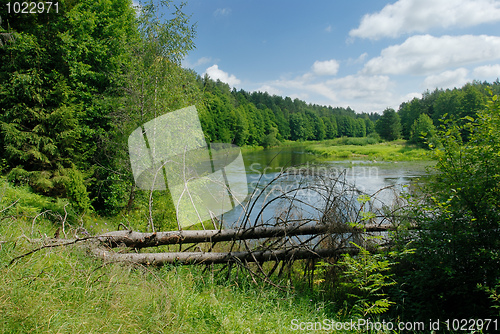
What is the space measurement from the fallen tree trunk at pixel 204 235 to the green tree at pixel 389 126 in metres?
60.0

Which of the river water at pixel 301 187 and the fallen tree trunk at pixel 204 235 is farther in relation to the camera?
the river water at pixel 301 187

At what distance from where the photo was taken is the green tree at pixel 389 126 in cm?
5969

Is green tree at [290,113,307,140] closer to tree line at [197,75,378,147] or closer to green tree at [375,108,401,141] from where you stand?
tree line at [197,75,378,147]

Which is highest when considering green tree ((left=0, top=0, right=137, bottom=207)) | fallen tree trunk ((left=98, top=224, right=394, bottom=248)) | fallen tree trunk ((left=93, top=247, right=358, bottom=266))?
green tree ((left=0, top=0, right=137, bottom=207))

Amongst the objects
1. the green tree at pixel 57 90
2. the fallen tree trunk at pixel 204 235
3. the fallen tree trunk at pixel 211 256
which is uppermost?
the green tree at pixel 57 90

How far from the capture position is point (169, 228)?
7.73 meters

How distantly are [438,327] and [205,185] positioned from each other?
7.08 metres

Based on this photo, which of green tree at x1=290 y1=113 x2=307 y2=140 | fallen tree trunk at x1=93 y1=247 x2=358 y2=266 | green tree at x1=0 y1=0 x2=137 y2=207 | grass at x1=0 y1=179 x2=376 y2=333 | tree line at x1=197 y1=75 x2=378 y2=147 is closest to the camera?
grass at x1=0 y1=179 x2=376 y2=333

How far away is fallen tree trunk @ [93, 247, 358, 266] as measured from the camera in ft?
13.0

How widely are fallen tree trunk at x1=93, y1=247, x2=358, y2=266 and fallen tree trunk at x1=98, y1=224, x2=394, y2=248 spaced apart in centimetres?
24

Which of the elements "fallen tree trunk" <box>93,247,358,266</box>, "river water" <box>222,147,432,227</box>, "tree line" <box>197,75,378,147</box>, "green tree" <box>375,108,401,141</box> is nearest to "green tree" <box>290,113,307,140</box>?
"tree line" <box>197,75,378,147</box>

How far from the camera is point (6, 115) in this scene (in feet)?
33.0

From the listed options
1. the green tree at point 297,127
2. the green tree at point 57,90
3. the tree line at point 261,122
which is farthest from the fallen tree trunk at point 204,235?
the green tree at point 297,127

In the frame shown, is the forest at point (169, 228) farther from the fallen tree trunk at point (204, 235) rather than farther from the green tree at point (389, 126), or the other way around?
the green tree at point (389, 126)
